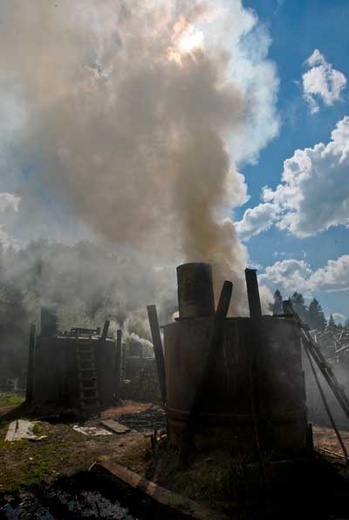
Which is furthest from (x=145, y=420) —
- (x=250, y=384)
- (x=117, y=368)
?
(x=250, y=384)

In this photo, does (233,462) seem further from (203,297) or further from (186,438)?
(203,297)

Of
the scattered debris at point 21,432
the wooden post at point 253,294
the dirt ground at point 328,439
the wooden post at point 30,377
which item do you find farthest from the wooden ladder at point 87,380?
the wooden post at point 253,294

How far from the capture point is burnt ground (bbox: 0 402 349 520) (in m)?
4.94

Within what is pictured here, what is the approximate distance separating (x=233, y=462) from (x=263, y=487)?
1.71 feet

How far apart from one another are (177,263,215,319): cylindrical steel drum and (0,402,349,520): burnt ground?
91.3 inches

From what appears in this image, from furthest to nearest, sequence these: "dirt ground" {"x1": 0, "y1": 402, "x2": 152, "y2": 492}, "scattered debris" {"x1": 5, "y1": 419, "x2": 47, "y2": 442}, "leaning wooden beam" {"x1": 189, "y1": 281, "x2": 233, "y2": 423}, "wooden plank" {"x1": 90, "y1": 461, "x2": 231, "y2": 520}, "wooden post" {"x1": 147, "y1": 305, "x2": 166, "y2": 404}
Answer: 1. "scattered debris" {"x1": 5, "y1": 419, "x2": 47, "y2": 442}
2. "wooden post" {"x1": 147, "y1": 305, "x2": 166, "y2": 404}
3. "dirt ground" {"x1": 0, "y1": 402, "x2": 152, "y2": 492}
4. "leaning wooden beam" {"x1": 189, "y1": 281, "x2": 233, "y2": 423}
5. "wooden plank" {"x1": 90, "y1": 461, "x2": 231, "y2": 520}

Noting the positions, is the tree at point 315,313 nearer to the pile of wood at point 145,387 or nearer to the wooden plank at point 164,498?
the pile of wood at point 145,387

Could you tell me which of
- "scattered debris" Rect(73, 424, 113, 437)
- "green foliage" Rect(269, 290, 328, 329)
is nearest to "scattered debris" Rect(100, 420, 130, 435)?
"scattered debris" Rect(73, 424, 113, 437)

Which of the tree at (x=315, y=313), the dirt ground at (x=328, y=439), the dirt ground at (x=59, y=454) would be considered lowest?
the dirt ground at (x=328, y=439)

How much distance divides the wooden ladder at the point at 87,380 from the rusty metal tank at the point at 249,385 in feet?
23.5

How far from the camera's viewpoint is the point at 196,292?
280 inches

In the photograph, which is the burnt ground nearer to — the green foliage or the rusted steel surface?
the rusted steel surface

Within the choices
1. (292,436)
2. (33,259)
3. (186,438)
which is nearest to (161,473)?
(186,438)

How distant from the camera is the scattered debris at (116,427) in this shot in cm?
1032
